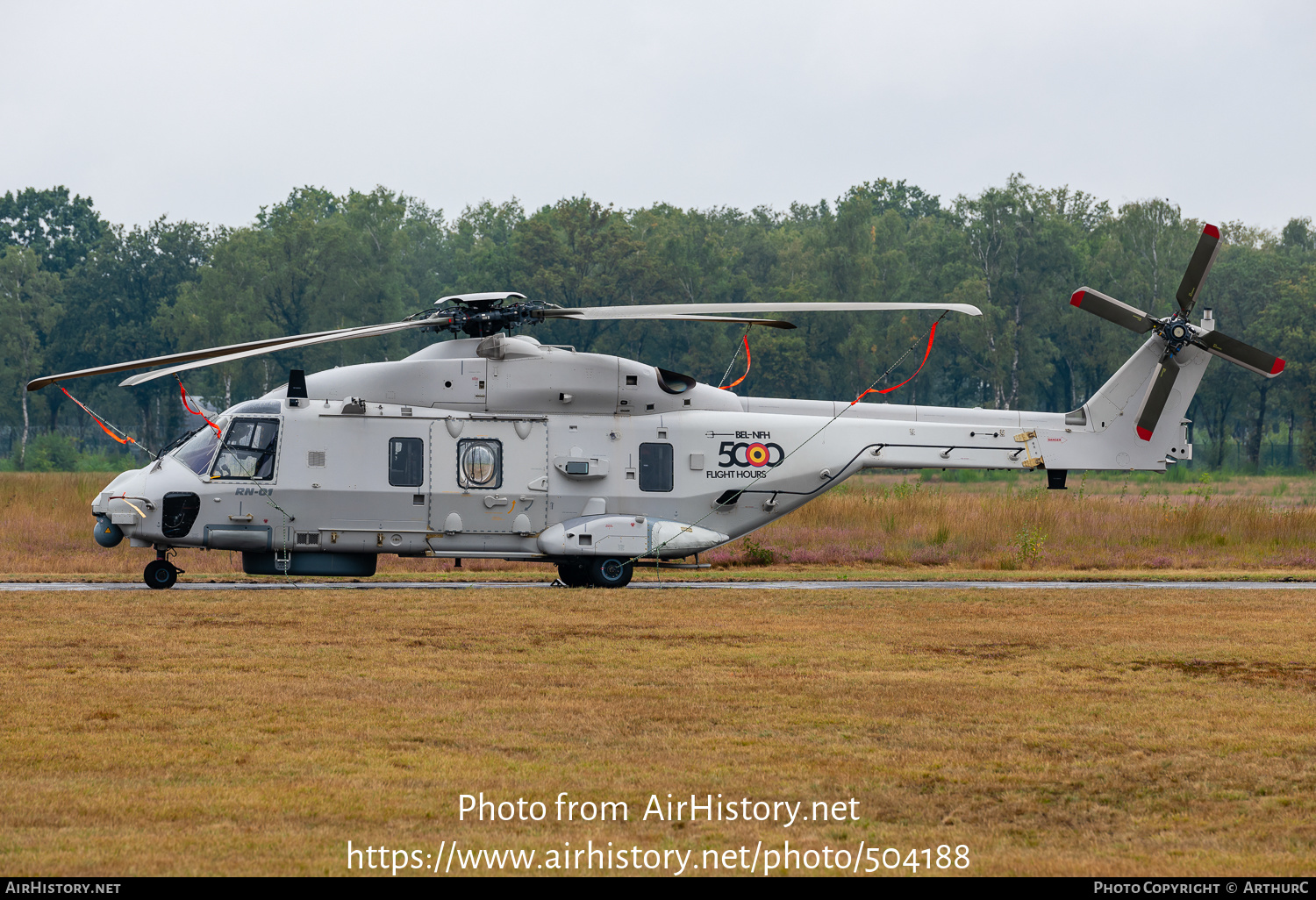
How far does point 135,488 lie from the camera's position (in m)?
18.2

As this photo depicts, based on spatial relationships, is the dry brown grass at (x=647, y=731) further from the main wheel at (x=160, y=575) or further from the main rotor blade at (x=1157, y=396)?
the main rotor blade at (x=1157, y=396)

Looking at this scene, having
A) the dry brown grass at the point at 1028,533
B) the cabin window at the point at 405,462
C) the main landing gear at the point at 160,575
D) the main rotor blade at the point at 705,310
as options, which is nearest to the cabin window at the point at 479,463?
the cabin window at the point at 405,462

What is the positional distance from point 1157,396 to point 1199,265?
2286 mm

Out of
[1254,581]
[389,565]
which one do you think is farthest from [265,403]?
[1254,581]

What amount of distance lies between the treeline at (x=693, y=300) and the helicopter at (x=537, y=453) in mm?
47337

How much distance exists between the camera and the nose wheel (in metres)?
18.3

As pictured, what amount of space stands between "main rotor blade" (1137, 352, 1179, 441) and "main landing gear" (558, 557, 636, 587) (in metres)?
8.16

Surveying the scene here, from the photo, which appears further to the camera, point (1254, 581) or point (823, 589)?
point (1254, 581)

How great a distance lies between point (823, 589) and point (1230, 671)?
302 inches

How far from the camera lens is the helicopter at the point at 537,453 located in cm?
1838

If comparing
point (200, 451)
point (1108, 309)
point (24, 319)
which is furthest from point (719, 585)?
point (24, 319)

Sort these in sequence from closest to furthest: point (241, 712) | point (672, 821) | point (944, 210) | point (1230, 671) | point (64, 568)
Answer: point (672, 821) → point (241, 712) → point (1230, 671) → point (64, 568) → point (944, 210)

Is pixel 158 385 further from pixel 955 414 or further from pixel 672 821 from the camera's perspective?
pixel 672 821

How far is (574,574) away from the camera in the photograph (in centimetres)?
1956
